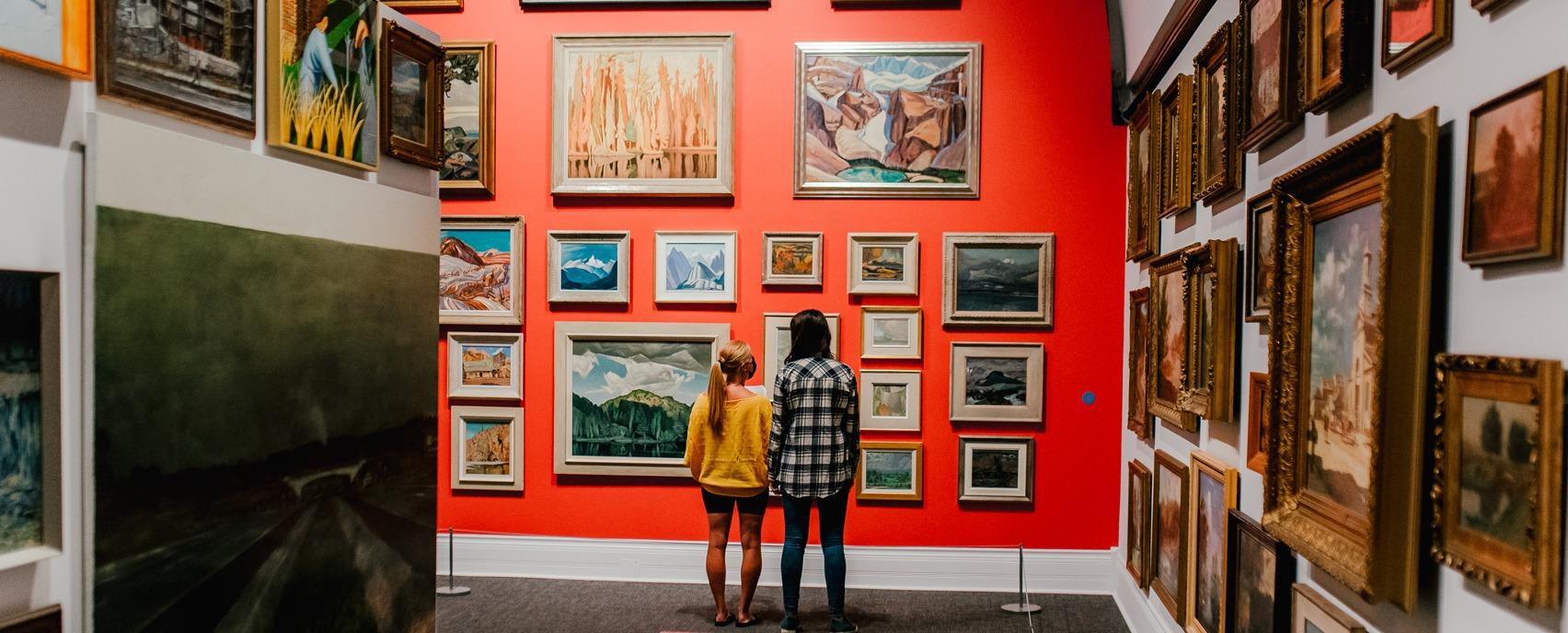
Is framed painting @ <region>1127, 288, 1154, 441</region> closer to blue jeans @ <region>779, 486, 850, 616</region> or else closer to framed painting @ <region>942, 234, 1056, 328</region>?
framed painting @ <region>942, 234, 1056, 328</region>

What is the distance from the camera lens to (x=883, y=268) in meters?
6.35

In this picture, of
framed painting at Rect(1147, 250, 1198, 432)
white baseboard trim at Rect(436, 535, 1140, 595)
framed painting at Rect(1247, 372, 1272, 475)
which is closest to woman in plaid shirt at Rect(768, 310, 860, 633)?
white baseboard trim at Rect(436, 535, 1140, 595)

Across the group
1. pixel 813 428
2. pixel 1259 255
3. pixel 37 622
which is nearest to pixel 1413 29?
pixel 1259 255

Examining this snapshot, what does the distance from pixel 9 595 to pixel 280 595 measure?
2.57ft

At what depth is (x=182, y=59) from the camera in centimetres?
227

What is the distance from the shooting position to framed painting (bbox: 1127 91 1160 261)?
500cm

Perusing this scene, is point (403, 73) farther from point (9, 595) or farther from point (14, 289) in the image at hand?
point (9, 595)

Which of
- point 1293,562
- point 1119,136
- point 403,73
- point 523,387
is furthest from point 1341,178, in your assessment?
point 523,387

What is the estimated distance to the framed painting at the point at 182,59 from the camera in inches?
81.3

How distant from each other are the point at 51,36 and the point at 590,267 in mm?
4610

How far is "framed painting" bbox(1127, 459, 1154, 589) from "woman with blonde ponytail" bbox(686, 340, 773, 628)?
7.10 ft

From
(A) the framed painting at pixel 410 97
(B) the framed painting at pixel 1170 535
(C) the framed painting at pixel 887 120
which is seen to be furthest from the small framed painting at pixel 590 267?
(B) the framed painting at pixel 1170 535

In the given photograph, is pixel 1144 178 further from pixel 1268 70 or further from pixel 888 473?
pixel 888 473

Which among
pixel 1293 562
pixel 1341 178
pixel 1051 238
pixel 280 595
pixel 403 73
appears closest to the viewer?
pixel 1341 178
